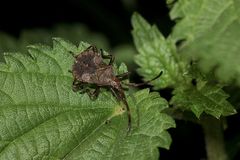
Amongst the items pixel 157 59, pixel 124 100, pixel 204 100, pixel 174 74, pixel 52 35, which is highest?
pixel 52 35

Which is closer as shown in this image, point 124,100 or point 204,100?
point 204,100

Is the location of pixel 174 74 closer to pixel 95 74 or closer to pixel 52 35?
pixel 95 74

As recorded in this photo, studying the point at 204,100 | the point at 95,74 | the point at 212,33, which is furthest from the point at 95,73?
the point at 212,33

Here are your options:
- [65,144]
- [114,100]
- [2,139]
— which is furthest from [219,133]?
[2,139]

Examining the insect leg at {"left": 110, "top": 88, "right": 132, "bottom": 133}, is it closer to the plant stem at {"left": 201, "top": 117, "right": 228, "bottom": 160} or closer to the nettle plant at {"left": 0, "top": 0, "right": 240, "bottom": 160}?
the nettle plant at {"left": 0, "top": 0, "right": 240, "bottom": 160}

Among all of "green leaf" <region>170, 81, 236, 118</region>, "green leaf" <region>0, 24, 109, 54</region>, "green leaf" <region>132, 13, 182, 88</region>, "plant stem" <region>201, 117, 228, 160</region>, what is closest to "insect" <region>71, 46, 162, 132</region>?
"green leaf" <region>132, 13, 182, 88</region>

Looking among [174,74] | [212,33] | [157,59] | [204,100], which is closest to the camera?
[212,33]

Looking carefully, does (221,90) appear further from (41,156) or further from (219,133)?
(41,156)
